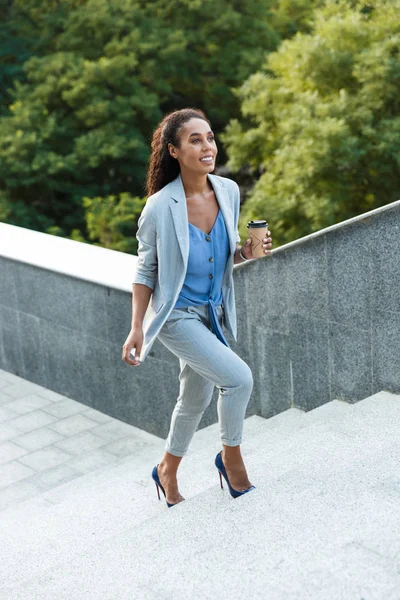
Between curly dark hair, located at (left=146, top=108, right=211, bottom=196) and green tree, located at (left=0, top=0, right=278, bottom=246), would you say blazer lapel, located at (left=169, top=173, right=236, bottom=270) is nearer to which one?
curly dark hair, located at (left=146, top=108, right=211, bottom=196)

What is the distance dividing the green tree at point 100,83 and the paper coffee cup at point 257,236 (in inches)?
586

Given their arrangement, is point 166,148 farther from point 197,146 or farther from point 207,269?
point 207,269

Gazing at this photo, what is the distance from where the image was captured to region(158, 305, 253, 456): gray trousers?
12.5 ft

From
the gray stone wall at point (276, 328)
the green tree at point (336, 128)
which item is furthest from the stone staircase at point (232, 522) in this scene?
the green tree at point (336, 128)

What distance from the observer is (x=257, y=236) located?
13.1 ft

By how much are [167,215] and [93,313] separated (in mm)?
3106

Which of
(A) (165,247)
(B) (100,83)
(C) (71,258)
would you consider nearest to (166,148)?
(A) (165,247)

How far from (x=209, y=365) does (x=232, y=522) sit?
66 centimetres

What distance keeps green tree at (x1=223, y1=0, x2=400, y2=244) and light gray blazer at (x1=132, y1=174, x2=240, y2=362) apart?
10.4 metres

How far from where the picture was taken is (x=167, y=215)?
388 centimetres

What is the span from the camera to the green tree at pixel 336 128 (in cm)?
1423

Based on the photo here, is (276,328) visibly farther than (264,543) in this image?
Yes

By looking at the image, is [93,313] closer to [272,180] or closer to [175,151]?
[175,151]

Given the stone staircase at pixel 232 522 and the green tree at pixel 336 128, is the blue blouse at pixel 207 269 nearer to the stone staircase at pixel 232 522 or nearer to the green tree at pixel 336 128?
the stone staircase at pixel 232 522
